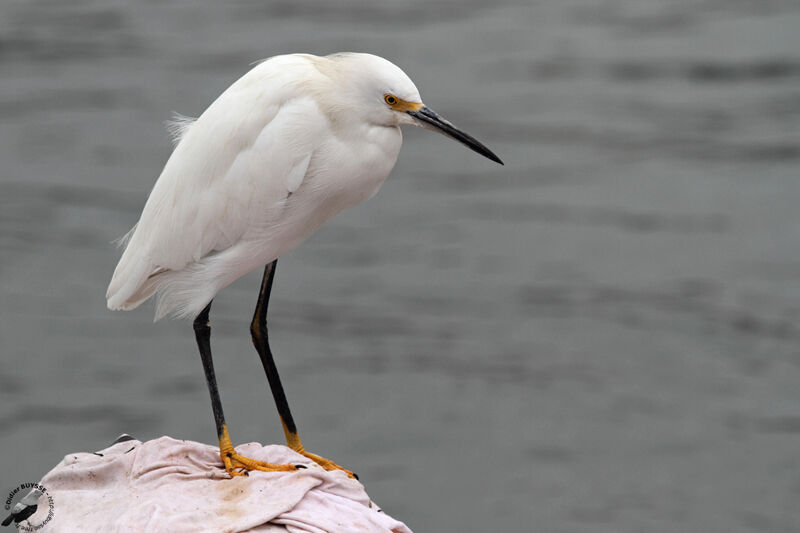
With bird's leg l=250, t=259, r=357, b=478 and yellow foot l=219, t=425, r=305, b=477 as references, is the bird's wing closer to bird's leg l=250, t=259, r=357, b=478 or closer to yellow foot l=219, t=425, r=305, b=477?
bird's leg l=250, t=259, r=357, b=478

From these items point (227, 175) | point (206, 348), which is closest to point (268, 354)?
point (206, 348)

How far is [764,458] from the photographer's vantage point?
841 cm

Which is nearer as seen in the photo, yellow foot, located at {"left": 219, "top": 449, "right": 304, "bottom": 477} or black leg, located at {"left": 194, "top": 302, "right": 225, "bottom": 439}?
yellow foot, located at {"left": 219, "top": 449, "right": 304, "bottom": 477}

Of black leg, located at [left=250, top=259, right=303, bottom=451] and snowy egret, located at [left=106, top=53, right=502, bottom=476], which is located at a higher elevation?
snowy egret, located at [left=106, top=53, right=502, bottom=476]

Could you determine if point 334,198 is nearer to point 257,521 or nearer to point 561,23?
point 257,521

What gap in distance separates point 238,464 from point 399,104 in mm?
1356

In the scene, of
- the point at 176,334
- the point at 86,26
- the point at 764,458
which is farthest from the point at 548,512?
the point at 86,26

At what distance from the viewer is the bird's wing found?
407 cm

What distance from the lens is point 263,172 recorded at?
413cm

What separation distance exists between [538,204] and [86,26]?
589cm

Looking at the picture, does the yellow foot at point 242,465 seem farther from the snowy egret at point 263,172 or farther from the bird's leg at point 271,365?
the bird's leg at point 271,365

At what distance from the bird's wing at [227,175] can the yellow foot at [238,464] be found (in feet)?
2.16

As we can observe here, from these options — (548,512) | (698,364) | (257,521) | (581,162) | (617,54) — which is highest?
(617,54)

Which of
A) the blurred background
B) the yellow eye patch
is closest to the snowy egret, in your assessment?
the yellow eye patch
